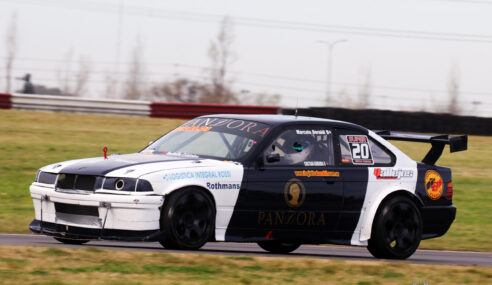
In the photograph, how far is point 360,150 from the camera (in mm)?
9805

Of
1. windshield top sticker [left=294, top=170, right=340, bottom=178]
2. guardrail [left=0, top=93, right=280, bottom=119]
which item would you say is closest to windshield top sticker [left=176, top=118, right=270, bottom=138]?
windshield top sticker [left=294, top=170, right=340, bottom=178]

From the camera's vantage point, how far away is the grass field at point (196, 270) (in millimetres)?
6648

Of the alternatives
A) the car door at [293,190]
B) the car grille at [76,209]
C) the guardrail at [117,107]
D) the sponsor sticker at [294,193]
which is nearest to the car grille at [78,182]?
the car grille at [76,209]

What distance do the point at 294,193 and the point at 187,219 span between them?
133 cm

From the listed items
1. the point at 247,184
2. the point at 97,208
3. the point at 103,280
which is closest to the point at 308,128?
the point at 247,184

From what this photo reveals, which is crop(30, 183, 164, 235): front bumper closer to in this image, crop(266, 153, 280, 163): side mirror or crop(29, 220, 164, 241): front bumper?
crop(29, 220, 164, 241): front bumper

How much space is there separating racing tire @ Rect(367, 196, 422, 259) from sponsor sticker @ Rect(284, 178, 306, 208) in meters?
1.00

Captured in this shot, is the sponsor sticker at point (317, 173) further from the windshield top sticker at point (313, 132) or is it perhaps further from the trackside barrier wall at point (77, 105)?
the trackside barrier wall at point (77, 105)

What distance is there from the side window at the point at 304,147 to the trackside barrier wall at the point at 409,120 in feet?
54.5

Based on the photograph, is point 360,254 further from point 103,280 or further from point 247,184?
point 103,280

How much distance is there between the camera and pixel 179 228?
8203 millimetres

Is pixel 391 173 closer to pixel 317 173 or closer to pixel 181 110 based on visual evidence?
pixel 317 173

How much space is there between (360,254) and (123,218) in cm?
353

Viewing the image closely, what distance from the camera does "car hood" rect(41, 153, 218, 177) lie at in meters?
8.16
